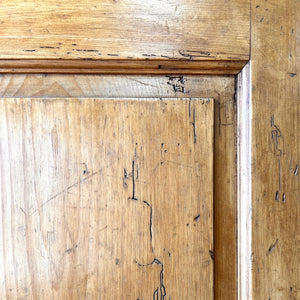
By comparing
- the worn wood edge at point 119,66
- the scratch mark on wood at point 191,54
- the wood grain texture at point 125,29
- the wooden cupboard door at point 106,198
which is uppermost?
the wood grain texture at point 125,29

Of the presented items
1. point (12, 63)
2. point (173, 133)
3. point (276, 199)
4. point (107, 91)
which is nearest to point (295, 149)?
point (276, 199)

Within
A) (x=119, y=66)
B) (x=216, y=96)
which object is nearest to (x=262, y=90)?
(x=216, y=96)

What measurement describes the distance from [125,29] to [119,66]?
0.17 feet

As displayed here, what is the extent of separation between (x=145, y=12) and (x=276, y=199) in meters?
0.34

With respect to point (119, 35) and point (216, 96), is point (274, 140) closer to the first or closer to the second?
point (216, 96)

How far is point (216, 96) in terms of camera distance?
0.43 meters

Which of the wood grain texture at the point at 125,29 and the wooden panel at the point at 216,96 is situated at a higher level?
the wood grain texture at the point at 125,29

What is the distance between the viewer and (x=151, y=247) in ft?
1.36

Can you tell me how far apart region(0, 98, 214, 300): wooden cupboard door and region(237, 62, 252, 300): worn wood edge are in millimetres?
49

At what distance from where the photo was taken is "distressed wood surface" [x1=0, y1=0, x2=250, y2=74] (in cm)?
40

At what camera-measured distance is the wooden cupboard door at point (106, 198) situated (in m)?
0.41

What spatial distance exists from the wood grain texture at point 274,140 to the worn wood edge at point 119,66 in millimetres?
48

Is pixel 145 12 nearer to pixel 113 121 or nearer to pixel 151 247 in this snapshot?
pixel 113 121

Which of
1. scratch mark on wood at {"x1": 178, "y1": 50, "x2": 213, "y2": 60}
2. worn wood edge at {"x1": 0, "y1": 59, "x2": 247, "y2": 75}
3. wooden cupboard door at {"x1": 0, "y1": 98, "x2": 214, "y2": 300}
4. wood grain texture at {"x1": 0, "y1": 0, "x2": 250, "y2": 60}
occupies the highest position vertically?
wood grain texture at {"x1": 0, "y1": 0, "x2": 250, "y2": 60}
